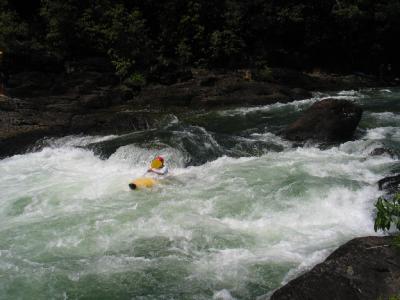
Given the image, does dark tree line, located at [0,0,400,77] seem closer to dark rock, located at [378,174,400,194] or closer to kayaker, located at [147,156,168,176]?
kayaker, located at [147,156,168,176]

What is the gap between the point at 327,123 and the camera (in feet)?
41.4

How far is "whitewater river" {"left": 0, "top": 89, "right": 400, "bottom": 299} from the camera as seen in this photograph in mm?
5895

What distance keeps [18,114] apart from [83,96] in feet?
14.0

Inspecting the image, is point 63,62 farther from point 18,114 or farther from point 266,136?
point 266,136

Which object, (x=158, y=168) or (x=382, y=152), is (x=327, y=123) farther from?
(x=158, y=168)

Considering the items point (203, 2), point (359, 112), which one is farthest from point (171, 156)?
point (203, 2)

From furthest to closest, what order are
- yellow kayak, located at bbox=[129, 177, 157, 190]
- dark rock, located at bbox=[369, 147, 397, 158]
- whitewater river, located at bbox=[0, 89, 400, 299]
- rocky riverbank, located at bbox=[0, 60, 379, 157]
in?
1. rocky riverbank, located at bbox=[0, 60, 379, 157]
2. dark rock, located at bbox=[369, 147, 397, 158]
3. yellow kayak, located at bbox=[129, 177, 157, 190]
4. whitewater river, located at bbox=[0, 89, 400, 299]

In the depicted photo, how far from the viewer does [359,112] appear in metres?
13.2

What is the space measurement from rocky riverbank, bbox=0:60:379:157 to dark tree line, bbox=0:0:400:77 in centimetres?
126

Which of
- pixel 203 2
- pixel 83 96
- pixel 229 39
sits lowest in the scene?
pixel 83 96

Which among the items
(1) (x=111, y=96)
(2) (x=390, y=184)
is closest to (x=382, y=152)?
(2) (x=390, y=184)

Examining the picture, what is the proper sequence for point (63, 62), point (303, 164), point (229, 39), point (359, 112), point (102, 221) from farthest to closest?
point (229, 39) → point (63, 62) → point (359, 112) → point (303, 164) → point (102, 221)

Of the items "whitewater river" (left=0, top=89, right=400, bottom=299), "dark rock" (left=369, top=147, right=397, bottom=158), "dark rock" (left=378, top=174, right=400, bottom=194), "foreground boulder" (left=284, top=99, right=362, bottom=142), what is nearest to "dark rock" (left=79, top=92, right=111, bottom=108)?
"whitewater river" (left=0, top=89, right=400, bottom=299)

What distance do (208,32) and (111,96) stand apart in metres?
9.00
